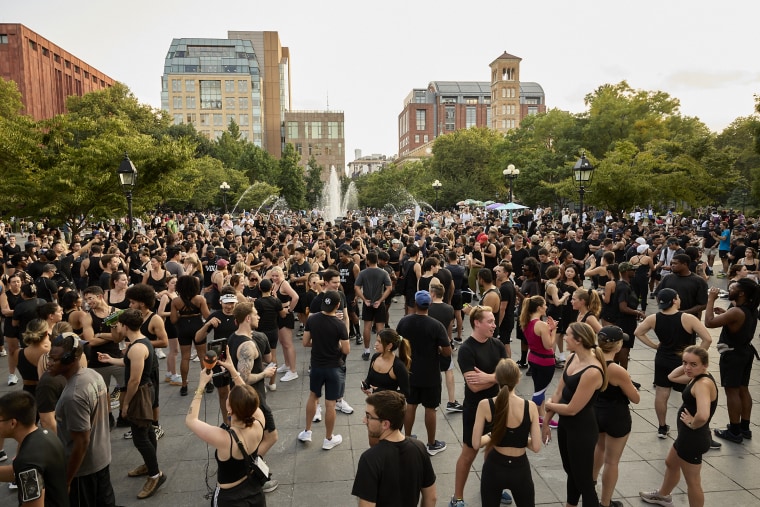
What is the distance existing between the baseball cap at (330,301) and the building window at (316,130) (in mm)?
111284

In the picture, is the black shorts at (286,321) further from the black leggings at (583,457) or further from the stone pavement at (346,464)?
the black leggings at (583,457)

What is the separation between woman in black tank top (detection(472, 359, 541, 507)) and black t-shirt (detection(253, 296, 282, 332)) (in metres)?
4.45

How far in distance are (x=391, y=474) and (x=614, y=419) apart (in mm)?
2499

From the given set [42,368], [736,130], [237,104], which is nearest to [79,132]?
[42,368]

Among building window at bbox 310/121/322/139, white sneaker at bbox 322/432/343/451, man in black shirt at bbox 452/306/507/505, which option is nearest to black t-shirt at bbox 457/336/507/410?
man in black shirt at bbox 452/306/507/505

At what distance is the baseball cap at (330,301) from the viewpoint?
19.2 feet

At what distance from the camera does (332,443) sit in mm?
5996

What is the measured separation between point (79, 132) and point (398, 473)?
27400 millimetres

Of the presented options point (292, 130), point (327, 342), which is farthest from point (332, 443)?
point (292, 130)

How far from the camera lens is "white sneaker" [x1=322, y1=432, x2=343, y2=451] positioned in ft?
19.6

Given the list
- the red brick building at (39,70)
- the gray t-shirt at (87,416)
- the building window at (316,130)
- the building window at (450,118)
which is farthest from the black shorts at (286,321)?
the building window at (450,118)

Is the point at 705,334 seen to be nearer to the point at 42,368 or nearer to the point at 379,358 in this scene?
the point at 379,358

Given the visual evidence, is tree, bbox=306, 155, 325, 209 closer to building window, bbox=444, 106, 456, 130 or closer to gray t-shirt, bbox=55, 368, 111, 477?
gray t-shirt, bbox=55, 368, 111, 477

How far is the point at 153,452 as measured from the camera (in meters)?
5.17
